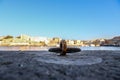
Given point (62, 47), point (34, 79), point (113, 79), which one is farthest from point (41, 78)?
point (62, 47)

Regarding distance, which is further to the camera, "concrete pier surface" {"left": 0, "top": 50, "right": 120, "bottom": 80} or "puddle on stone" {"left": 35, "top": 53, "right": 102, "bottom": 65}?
"puddle on stone" {"left": 35, "top": 53, "right": 102, "bottom": 65}

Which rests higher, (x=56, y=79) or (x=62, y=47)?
(x=62, y=47)

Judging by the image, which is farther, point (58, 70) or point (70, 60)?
point (70, 60)

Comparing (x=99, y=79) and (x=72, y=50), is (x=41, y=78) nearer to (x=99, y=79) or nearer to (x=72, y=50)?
(x=99, y=79)

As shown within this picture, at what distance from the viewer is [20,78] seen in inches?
532

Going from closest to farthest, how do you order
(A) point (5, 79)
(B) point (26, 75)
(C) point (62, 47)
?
(A) point (5, 79)
(B) point (26, 75)
(C) point (62, 47)

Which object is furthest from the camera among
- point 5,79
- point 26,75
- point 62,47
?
point 62,47

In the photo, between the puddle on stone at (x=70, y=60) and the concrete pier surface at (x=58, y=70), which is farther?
the puddle on stone at (x=70, y=60)

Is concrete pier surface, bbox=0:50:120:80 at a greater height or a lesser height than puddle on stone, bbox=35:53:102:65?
lesser

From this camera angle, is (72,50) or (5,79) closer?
(5,79)

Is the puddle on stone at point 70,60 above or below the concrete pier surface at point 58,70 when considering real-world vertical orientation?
above

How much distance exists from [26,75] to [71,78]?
316 cm

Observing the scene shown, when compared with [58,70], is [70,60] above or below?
above

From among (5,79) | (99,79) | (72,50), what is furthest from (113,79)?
(72,50)
